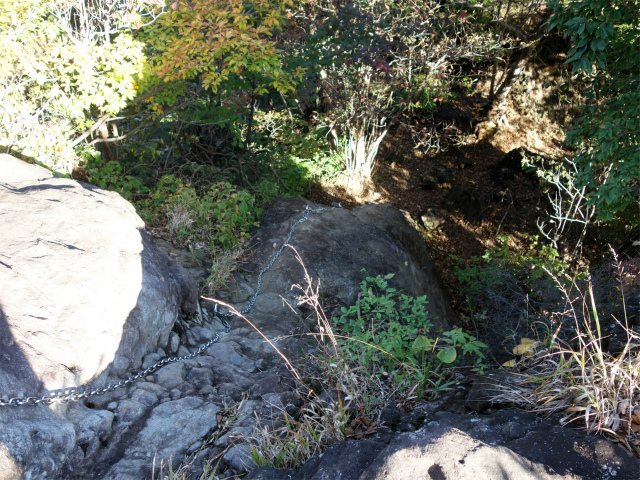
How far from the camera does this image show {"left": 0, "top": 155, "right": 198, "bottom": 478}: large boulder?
6.95 feet

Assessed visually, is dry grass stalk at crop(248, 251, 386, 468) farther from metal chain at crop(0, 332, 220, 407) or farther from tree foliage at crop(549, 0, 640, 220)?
tree foliage at crop(549, 0, 640, 220)

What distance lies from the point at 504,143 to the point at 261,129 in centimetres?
667

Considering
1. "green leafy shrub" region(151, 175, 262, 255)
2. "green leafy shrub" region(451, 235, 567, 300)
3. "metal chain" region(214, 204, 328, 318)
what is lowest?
"green leafy shrub" region(451, 235, 567, 300)

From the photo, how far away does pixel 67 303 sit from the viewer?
2.63 metres

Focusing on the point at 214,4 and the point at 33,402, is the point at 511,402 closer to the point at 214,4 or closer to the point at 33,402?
the point at 33,402

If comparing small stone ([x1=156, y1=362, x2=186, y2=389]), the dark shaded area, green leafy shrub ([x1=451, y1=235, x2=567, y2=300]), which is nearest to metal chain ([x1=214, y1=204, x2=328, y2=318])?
small stone ([x1=156, y1=362, x2=186, y2=389])

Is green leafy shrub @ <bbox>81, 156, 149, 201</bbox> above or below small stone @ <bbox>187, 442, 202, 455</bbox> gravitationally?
above

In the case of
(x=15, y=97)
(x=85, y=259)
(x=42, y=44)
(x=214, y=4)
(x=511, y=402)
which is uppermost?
(x=214, y=4)

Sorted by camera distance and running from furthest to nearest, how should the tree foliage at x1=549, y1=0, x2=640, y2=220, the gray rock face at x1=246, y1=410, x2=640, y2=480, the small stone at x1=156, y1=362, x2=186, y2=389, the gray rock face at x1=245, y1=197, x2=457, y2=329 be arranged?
1. the gray rock face at x1=245, y1=197, x2=457, y2=329
2. the tree foliage at x1=549, y1=0, x2=640, y2=220
3. the small stone at x1=156, y1=362, x2=186, y2=389
4. the gray rock face at x1=246, y1=410, x2=640, y2=480

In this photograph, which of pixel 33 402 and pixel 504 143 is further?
pixel 504 143

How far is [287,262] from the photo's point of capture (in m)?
4.82

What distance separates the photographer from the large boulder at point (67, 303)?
2119 millimetres

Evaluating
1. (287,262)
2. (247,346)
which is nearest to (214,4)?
(287,262)

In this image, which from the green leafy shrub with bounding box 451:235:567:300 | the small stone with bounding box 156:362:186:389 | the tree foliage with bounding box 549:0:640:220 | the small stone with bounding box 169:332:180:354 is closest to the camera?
the small stone with bounding box 156:362:186:389
